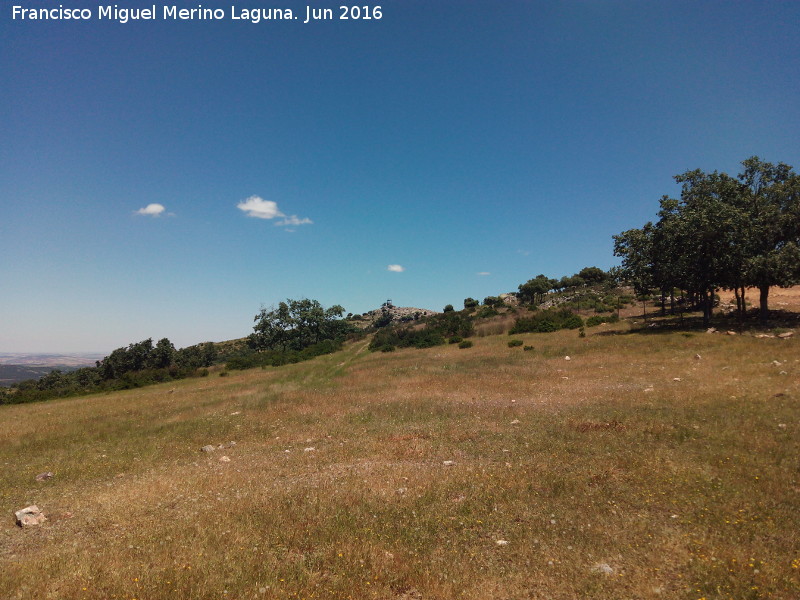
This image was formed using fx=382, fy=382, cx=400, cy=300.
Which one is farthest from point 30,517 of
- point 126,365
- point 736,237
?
point 126,365

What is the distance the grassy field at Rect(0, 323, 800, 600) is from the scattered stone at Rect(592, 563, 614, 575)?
3 cm

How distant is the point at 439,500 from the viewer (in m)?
9.51

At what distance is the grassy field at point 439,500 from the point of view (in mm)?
6426

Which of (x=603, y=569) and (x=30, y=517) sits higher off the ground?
(x=30, y=517)

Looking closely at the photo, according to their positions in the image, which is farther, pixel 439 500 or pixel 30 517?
pixel 439 500

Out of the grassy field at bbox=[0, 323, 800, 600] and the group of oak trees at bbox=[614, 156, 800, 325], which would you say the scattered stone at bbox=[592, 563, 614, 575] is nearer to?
the grassy field at bbox=[0, 323, 800, 600]

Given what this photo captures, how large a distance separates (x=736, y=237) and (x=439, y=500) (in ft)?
130

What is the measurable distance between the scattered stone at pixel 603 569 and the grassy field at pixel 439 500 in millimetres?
31

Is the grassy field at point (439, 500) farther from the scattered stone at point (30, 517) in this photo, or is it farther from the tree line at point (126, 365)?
the tree line at point (126, 365)

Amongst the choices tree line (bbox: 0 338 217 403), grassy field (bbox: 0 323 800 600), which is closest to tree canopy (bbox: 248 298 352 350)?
tree line (bbox: 0 338 217 403)

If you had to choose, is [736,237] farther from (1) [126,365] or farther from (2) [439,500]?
(1) [126,365]

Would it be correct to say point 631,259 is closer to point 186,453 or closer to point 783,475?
point 783,475

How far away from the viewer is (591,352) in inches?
1303

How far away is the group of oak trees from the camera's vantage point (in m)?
33.0
